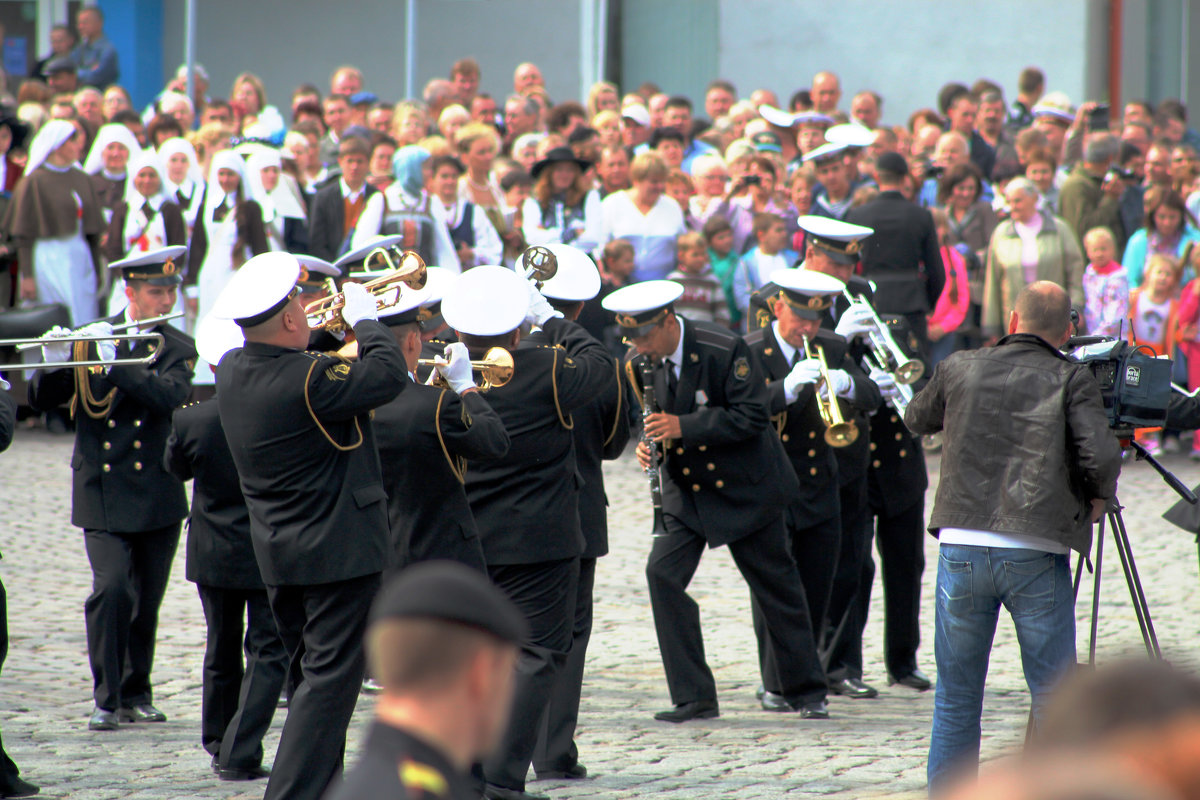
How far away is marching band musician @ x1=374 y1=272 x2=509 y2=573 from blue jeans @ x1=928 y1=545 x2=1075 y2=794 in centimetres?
167

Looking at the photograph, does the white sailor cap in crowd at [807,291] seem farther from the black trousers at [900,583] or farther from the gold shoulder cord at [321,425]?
the gold shoulder cord at [321,425]

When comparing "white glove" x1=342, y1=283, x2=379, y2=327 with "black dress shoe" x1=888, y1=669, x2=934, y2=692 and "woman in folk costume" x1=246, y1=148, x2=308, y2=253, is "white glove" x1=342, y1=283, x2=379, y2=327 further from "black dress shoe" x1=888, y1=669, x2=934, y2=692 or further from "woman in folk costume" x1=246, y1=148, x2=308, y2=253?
"woman in folk costume" x1=246, y1=148, x2=308, y2=253

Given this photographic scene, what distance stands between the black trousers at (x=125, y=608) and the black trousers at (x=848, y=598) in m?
3.04

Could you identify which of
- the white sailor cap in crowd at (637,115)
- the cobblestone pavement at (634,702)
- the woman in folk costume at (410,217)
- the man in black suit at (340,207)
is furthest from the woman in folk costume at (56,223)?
the white sailor cap in crowd at (637,115)

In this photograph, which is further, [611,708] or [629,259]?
[629,259]

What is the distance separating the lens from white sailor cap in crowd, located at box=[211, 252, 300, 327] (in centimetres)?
551

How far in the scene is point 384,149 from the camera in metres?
13.6

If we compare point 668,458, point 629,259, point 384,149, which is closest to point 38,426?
point 384,149

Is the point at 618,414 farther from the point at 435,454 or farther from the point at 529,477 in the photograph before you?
the point at 435,454

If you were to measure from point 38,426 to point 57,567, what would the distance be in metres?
4.44

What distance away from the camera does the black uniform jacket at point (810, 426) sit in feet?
24.8

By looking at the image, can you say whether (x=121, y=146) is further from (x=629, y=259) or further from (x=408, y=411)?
(x=408, y=411)

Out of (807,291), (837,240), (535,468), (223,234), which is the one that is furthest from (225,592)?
(223,234)

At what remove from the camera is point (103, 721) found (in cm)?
688
